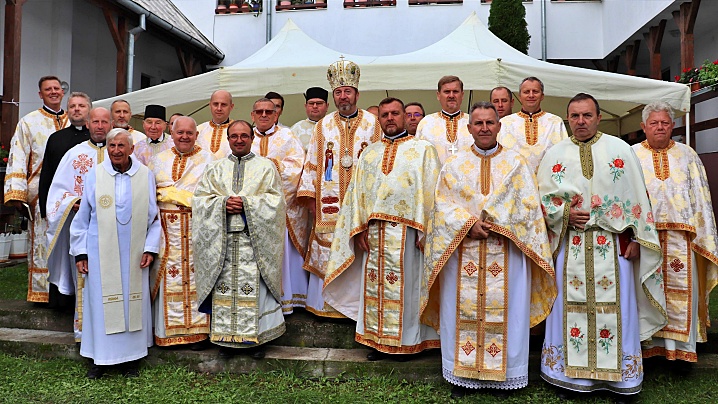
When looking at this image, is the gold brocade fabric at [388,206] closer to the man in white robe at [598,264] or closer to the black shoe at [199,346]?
the man in white robe at [598,264]

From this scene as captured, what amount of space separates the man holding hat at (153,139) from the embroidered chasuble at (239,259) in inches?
36.1

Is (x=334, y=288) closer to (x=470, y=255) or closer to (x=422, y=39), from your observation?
(x=470, y=255)

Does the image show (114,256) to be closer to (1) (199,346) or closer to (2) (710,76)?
(1) (199,346)

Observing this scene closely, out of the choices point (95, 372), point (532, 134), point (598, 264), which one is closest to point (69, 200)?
point (95, 372)

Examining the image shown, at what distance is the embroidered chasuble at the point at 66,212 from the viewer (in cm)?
467

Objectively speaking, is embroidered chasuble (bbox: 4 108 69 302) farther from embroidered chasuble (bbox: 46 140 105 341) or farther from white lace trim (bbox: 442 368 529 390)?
white lace trim (bbox: 442 368 529 390)

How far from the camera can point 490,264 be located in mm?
3961

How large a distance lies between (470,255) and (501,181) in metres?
0.54

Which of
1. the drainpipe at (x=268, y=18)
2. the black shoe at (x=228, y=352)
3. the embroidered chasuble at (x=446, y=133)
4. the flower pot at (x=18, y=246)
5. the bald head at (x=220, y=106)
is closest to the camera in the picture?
the black shoe at (x=228, y=352)

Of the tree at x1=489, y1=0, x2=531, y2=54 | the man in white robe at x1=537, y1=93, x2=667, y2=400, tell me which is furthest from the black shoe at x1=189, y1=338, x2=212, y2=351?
the tree at x1=489, y1=0, x2=531, y2=54

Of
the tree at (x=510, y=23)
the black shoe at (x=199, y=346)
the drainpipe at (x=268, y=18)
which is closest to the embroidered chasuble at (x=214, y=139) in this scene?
the black shoe at (x=199, y=346)

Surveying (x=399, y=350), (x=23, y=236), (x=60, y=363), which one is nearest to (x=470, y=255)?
(x=399, y=350)

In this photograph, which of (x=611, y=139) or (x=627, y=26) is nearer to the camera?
(x=611, y=139)

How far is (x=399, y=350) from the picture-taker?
14.3ft
